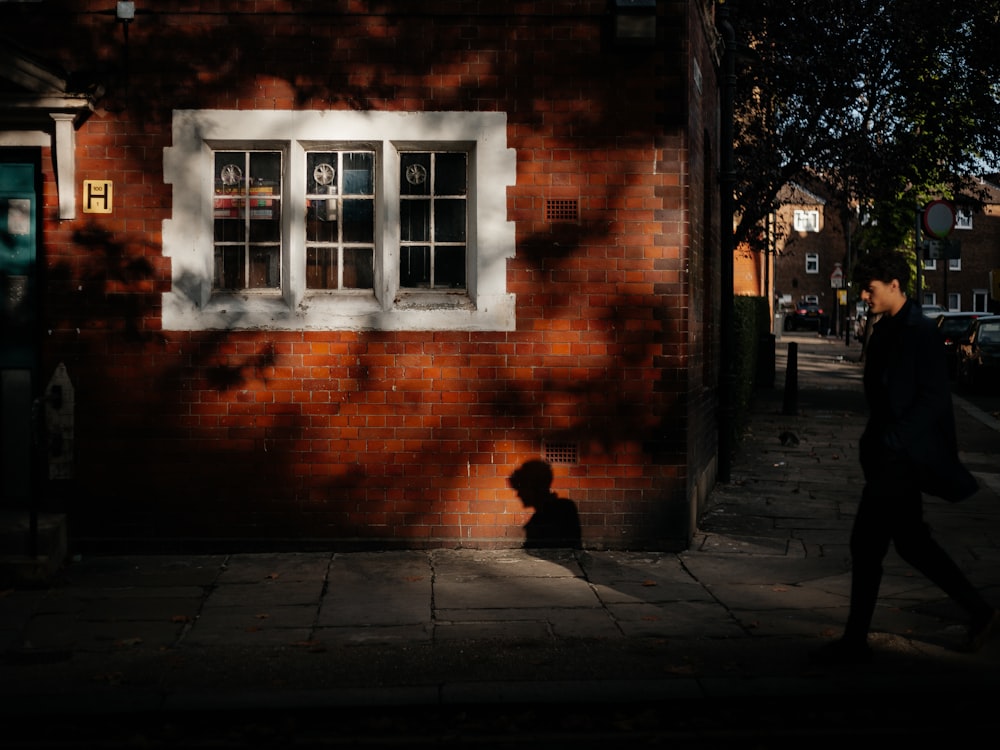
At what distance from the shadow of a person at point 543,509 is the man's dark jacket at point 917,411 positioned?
10.5 feet

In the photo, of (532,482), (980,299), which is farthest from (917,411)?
(980,299)

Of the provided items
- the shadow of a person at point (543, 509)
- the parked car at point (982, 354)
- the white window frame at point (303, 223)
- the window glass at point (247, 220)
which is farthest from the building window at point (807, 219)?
the window glass at point (247, 220)

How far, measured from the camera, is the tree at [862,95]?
20250 millimetres

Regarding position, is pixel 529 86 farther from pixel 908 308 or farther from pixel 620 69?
pixel 908 308

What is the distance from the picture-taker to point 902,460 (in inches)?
229

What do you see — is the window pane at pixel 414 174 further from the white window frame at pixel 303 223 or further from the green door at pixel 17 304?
the green door at pixel 17 304

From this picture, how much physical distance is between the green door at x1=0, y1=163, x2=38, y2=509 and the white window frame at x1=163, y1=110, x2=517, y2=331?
98 cm

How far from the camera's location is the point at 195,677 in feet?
18.8

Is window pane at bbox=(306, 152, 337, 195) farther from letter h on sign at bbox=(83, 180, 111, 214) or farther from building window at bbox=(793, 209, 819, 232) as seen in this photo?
building window at bbox=(793, 209, 819, 232)

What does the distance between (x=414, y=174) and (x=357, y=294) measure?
974 millimetres

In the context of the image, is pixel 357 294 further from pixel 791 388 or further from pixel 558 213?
pixel 791 388

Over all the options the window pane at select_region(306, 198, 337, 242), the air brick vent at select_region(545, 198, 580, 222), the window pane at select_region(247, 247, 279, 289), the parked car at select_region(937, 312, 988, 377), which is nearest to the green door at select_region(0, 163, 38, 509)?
the window pane at select_region(247, 247, 279, 289)

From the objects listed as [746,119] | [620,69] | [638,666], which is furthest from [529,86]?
[746,119]

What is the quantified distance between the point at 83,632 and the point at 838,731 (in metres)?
3.91
